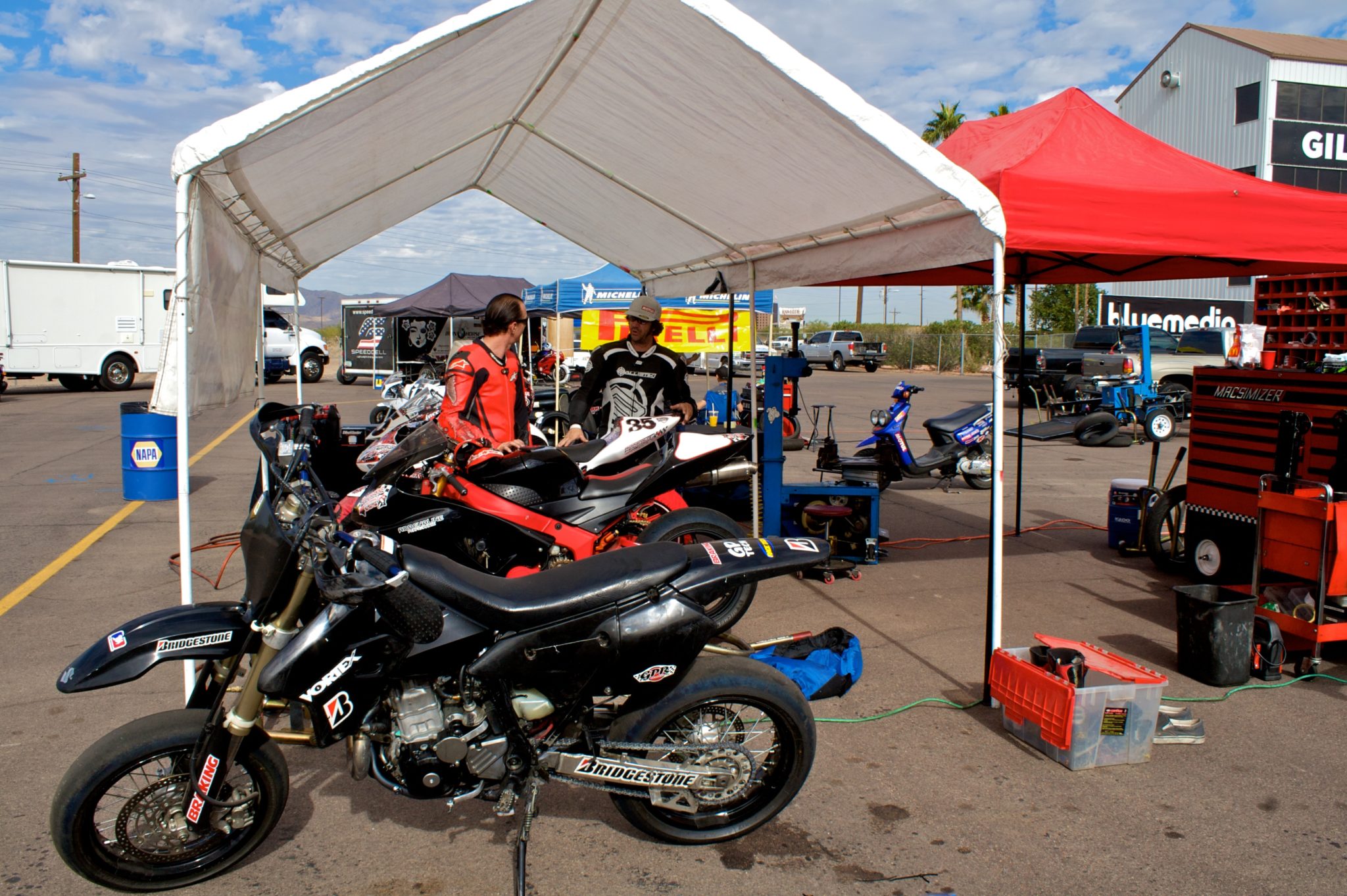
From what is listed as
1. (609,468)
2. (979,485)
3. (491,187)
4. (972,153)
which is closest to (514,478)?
(609,468)

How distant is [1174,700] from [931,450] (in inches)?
258

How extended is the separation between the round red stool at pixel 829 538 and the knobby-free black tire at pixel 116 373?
21.8 meters

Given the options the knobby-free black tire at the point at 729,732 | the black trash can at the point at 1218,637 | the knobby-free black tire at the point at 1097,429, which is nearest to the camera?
the knobby-free black tire at the point at 729,732

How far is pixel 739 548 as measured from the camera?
9.77 ft

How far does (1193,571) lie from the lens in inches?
242

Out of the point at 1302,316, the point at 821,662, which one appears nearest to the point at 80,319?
the point at 821,662

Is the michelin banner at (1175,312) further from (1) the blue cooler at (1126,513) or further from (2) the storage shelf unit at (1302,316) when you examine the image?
(2) the storage shelf unit at (1302,316)

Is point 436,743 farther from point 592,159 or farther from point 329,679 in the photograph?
point 592,159

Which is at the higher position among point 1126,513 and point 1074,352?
point 1074,352

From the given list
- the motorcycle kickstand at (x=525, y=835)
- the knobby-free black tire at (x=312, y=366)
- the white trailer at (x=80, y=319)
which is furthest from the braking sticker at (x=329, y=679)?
the knobby-free black tire at (x=312, y=366)

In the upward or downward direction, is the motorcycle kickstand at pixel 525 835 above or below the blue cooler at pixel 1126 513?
below

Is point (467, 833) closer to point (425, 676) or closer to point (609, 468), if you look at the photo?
point (425, 676)

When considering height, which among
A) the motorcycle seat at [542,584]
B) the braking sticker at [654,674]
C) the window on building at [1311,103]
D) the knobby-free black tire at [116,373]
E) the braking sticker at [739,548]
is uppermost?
the window on building at [1311,103]

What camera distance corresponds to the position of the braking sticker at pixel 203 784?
2684 millimetres
